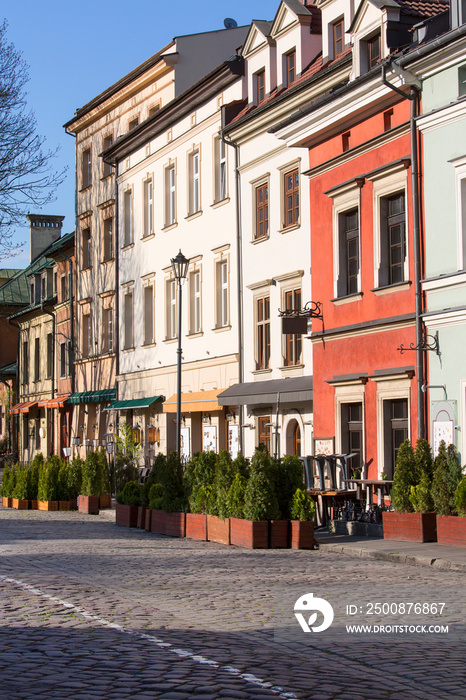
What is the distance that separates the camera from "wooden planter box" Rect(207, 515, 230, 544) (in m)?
18.2

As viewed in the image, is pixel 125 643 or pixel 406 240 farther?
pixel 406 240

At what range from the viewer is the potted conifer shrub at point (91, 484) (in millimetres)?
27141

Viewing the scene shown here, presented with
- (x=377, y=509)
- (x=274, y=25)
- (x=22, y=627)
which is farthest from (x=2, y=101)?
(x=22, y=627)

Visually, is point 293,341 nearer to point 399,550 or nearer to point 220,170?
point 220,170

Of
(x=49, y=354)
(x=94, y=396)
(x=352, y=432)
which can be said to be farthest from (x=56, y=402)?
(x=352, y=432)

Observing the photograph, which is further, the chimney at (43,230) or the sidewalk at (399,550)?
the chimney at (43,230)

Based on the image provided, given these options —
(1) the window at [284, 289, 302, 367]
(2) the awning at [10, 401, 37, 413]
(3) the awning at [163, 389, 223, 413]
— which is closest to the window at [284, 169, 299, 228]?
(1) the window at [284, 289, 302, 367]

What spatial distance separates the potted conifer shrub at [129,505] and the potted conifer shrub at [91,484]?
4.06 meters

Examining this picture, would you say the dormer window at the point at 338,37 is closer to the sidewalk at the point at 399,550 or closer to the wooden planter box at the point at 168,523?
the wooden planter box at the point at 168,523

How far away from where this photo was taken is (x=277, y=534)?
57.1ft

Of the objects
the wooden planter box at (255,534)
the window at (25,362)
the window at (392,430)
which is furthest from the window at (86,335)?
the wooden planter box at (255,534)

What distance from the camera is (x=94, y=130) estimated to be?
156ft

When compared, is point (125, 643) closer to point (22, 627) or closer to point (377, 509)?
point (22, 627)

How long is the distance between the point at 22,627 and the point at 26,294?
60204mm
